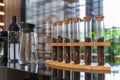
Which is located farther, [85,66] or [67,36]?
[67,36]

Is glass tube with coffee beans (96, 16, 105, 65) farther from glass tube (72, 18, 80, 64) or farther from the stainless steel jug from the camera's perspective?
the stainless steel jug

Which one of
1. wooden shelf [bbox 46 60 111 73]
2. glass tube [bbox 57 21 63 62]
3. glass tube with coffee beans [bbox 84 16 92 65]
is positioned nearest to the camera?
wooden shelf [bbox 46 60 111 73]

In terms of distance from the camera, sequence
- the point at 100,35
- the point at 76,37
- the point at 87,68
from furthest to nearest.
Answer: the point at 76,37 → the point at 100,35 → the point at 87,68

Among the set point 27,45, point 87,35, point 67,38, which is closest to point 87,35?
point 87,35

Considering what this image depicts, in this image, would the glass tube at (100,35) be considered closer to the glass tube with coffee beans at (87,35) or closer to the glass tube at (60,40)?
the glass tube with coffee beans at (87,35)

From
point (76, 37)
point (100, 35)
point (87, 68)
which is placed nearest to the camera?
point (87, 68)

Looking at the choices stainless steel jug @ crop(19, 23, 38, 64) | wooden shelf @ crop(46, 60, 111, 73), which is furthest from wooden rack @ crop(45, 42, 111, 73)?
stainless steel jug @ crop(19, 23, 38, 64)

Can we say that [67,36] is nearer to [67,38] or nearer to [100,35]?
[67,38]

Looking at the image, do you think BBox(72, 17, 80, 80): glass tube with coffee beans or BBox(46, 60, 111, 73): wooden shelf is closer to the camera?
BBox(46, 60, 111, 73): wooden shelf

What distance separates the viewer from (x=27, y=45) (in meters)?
1.34

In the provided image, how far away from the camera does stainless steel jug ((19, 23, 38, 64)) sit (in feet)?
4.37

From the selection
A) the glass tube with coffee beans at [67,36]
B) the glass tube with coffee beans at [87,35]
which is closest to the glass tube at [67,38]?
the glass tube with coffee beans at [67,36]

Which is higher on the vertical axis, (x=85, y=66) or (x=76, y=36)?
(x=76, y=36)

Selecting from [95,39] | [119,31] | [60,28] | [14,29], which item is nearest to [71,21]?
[60,28]
